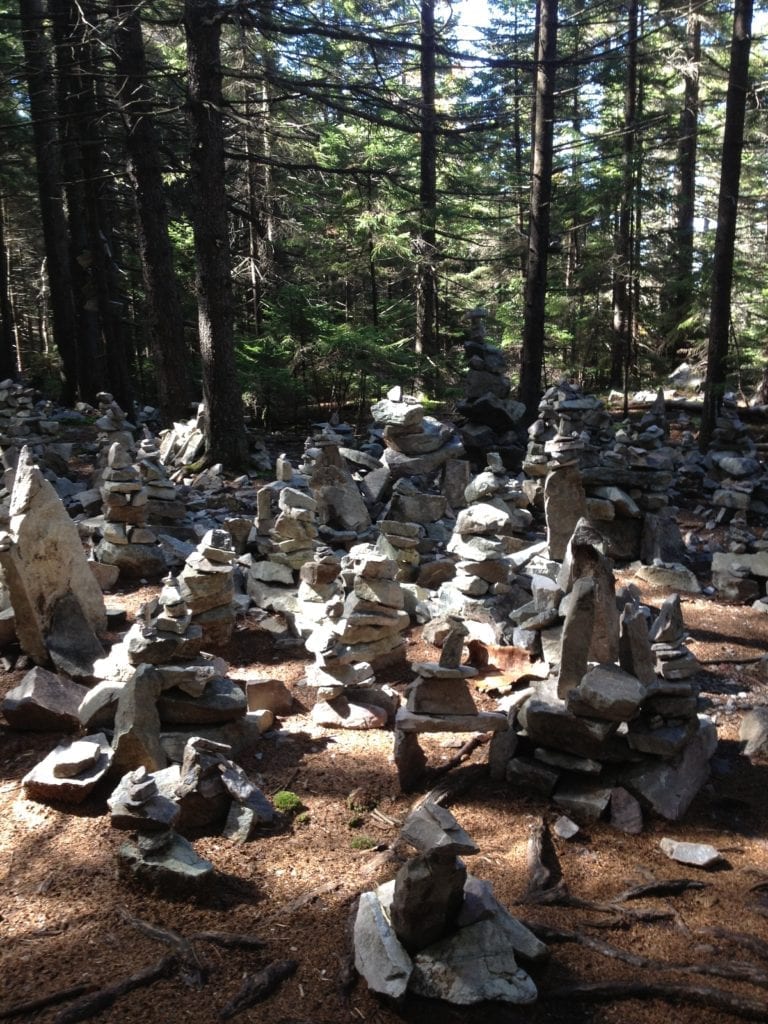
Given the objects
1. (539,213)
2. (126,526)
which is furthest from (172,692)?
(539,213)

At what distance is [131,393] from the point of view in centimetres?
1806

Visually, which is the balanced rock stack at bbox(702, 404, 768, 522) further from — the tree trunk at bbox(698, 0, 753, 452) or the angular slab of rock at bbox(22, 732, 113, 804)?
the angular slab of rock at bbox(22, 732, 113, 804)

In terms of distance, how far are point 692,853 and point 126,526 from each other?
20.2 feet

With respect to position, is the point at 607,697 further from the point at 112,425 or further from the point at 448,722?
the point at 112,425

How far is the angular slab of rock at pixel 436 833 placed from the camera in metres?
2.93

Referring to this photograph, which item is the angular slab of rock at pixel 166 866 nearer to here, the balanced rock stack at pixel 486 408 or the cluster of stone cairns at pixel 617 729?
the cluster of stone cairns at pixel 617 729

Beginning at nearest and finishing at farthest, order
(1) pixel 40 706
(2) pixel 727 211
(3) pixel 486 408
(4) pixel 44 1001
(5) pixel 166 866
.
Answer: (4) pixel 44 1001 < (5) pixel 166 866 < (1) pixel 40 706 < (3) pixel 486 408 < (2) pixel 727 211

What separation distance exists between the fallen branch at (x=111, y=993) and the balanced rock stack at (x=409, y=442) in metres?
7.64

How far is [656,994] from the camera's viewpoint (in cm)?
292

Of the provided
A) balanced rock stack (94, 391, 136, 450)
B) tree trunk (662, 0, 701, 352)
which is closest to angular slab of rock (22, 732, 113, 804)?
balanced rock stack (94, 391, 136, 450)

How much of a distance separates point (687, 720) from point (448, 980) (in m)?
2.23

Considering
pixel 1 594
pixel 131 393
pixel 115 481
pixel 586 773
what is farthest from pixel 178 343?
pixel 586 773

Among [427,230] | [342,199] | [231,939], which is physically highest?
[342,199]

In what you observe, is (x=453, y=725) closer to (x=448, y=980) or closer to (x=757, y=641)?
(x=448, y=980)
